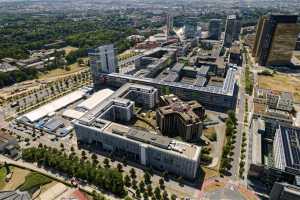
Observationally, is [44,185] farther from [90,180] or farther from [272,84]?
[272,84]

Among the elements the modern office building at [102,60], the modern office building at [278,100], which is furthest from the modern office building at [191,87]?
the modern office building at [278,100]

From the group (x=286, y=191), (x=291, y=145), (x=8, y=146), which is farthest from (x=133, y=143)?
(x=291, y=145)

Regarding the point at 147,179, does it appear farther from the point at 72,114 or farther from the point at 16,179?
the point at 72,114

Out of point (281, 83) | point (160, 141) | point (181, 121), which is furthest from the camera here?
point (281, 83)

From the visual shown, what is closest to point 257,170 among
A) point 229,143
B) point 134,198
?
point 229,143

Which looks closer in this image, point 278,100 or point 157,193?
point 157,193

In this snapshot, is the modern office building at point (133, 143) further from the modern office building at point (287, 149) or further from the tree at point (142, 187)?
the modern office building at point (287, 149)
